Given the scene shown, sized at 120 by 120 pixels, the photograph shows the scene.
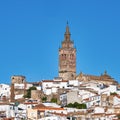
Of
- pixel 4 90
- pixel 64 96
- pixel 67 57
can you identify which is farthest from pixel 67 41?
pixel 64 96

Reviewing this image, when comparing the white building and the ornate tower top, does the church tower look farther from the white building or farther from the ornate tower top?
the white building

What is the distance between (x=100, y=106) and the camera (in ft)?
297

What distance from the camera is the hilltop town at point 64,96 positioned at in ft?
277

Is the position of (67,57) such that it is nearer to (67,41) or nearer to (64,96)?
(67,41)

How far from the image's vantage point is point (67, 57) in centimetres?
12925

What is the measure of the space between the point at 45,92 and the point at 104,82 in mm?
13185

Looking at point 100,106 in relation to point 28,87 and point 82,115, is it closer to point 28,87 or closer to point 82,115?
point 82,115

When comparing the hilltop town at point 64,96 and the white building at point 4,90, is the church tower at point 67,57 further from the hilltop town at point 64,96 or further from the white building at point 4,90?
the white building at point 4,90

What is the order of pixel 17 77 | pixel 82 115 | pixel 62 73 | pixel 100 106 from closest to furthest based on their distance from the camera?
pixel 82 115 → pixel 100 106 → pixel 17 77 → pixel 62 73

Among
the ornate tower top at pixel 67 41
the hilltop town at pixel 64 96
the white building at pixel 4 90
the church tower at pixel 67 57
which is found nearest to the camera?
the hilltop town at pixel 64 96

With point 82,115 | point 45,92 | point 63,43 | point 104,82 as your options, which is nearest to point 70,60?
point 63,43

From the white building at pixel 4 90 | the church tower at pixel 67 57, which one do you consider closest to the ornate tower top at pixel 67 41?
the church tower at pixel 67 57

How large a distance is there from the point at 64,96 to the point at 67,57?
3154cm

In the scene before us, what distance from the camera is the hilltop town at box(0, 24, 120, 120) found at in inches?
3329
